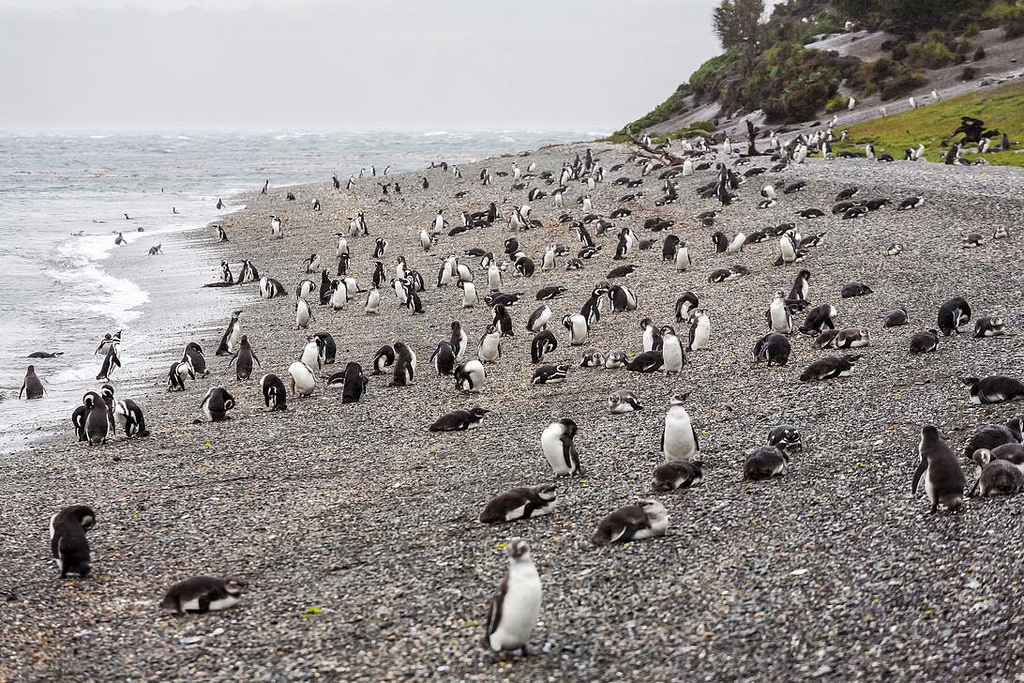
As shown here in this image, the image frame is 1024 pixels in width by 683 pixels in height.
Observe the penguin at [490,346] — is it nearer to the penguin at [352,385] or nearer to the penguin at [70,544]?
the penguin at [352,385]

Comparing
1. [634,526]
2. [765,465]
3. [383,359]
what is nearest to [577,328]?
[383,359]

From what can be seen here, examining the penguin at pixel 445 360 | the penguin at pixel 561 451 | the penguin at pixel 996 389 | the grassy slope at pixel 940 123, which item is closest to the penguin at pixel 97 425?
the penguin at pixel 445 360

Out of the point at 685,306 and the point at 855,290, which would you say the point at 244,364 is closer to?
the point at 685,306

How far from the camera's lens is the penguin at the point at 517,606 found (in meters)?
6.03

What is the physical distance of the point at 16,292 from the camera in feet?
92.3

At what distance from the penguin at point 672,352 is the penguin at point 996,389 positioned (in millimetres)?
4138

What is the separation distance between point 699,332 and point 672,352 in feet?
4.26

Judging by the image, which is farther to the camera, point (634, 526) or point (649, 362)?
point (649, 362)

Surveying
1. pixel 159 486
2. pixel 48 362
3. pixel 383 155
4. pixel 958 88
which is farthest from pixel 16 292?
pixel 383 155

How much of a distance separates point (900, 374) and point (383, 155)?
92.2m

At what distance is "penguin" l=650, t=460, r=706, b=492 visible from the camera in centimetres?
866

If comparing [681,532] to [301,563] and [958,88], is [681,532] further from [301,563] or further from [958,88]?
[958,88]

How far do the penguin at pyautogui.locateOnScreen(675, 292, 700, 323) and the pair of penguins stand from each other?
1031cm

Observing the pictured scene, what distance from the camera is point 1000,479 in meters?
7.12
